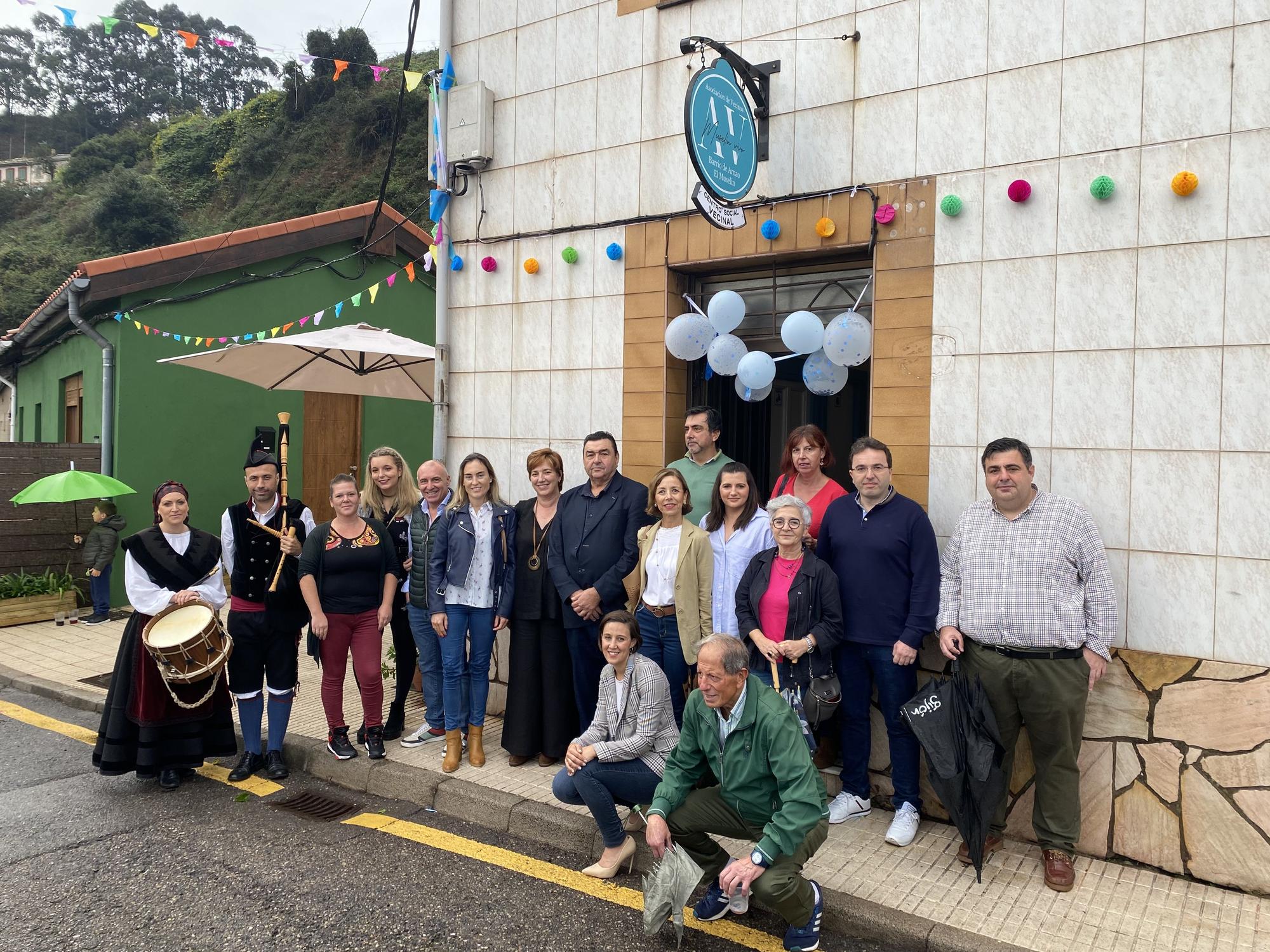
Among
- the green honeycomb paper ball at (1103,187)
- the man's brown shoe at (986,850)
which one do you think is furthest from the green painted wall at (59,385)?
the man's brown shoe at (986,850)

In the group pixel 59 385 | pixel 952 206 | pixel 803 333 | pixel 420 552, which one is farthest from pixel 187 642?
pixel 59 385

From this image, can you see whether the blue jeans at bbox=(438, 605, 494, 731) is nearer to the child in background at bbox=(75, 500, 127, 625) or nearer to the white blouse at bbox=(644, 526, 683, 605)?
the white blouse at bbox=(644, 526, 683, 605)

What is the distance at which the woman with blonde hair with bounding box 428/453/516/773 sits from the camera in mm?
5484

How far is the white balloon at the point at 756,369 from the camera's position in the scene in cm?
531

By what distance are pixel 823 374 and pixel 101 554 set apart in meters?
8.64

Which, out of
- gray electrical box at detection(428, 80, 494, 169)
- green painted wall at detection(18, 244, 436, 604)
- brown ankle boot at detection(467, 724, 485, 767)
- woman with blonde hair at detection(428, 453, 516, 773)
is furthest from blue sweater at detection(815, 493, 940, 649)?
Answer: green painted wall at detection(18, 244, 436, 604)

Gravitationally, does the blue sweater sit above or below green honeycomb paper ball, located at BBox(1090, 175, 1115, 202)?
below

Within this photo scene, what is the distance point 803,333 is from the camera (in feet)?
17.0

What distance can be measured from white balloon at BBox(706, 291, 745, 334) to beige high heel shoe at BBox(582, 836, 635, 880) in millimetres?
2955

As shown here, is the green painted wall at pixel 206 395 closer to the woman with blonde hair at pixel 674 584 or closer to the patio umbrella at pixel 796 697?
the woman with blonde hair at pixel 674 584

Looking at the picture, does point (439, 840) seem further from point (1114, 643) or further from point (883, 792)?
point (1114, 643)

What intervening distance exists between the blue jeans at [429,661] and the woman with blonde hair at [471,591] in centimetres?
11

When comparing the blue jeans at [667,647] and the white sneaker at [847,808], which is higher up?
the blue jeans at [667,647]

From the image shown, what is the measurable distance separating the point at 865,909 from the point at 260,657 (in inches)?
148
